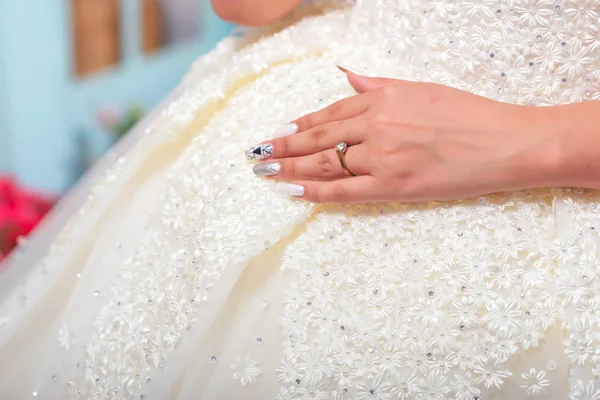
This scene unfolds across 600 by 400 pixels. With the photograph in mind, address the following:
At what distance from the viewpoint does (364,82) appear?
2.00 ft

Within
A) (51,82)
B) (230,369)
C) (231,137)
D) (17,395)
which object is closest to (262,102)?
(231,137)

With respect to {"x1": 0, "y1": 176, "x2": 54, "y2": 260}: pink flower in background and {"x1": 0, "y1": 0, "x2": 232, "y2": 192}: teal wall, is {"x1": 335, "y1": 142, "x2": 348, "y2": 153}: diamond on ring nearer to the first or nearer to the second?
{"x1": 0, "y1": 176, "x2": 54, "y2": 260}: pink flower in background

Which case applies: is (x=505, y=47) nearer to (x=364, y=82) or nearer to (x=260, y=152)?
(x=364, y=82)

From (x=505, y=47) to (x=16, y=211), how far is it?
1.40 meters

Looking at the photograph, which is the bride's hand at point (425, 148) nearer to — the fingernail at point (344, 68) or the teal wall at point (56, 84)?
the fingernail at point (344, 68)

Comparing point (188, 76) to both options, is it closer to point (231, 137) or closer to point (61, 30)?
point (231, 137)

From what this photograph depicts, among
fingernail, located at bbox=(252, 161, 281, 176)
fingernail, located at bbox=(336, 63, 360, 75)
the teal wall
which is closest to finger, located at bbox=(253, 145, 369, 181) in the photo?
fingernail, located at bbox=(252, 161, 281, 176)

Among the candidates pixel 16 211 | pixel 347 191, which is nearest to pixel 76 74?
pixel 16 211

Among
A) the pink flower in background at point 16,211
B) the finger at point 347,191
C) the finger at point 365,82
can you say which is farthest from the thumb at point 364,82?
the pink flower in background at point 16,211

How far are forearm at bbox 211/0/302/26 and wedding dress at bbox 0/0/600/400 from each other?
3cm

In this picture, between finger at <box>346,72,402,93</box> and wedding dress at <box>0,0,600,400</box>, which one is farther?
finger at <box>346,72,402,93</box>

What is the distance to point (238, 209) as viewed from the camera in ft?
1.90

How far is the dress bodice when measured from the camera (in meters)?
0.57

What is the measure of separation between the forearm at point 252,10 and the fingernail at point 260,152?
8.7 inches
